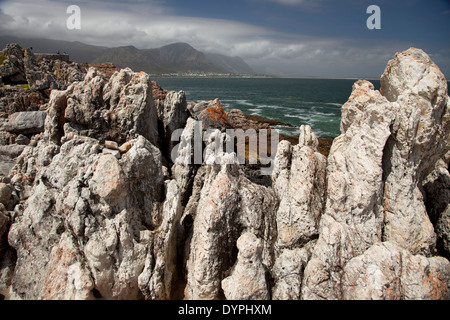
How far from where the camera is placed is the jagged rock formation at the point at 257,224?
7.73m

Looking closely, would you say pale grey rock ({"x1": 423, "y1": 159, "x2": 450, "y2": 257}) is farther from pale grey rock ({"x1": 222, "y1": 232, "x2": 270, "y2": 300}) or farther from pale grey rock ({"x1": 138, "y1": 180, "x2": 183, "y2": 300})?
pale grey rock ({"x1": 138, "y1": 180, "x2": 183, "y2": 300})

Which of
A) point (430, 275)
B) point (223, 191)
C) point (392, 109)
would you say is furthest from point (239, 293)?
point (392, 109)

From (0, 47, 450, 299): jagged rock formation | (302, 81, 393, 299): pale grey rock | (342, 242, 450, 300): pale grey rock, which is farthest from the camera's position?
(302, 81, 393, 299): pale grey rock

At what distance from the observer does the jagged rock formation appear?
773 centimetres

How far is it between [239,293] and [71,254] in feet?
16.3

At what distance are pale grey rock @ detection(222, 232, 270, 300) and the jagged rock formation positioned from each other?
29 mm

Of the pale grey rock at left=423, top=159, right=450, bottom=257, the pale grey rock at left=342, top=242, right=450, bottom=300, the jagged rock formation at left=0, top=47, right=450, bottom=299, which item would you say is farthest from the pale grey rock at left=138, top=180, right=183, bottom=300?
the pale grey rock at left=423, top=159, right=450, bottom=257

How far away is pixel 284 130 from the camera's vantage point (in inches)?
1644

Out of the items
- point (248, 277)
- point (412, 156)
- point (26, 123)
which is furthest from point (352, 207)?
point (26, 123)

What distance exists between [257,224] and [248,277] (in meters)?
1.79

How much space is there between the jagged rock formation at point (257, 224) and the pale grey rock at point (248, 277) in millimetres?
29

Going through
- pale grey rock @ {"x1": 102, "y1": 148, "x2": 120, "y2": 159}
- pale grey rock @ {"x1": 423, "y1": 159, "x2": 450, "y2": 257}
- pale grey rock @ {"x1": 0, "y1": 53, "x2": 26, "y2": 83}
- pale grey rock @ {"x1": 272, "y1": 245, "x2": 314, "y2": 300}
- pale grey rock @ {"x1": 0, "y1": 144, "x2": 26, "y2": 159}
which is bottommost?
pale grey rock @ {"x1": 272, "y1": 245, "x2": 314, "y2": 300}

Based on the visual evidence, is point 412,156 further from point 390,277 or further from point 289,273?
point 289,273
